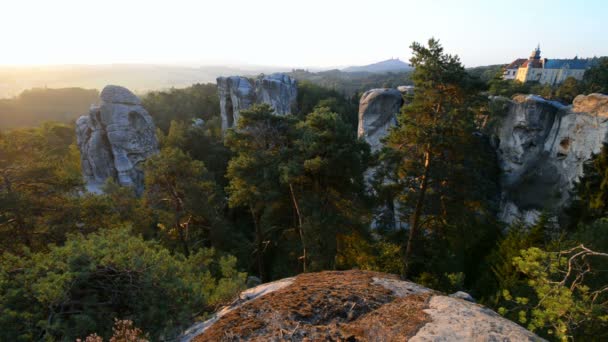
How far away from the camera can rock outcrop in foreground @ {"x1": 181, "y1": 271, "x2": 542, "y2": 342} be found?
156 inches

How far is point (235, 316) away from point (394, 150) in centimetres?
705

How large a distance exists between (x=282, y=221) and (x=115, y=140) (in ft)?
57.5

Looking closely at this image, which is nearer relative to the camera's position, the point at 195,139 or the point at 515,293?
the point at 515,293

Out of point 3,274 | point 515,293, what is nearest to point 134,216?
point 3,274

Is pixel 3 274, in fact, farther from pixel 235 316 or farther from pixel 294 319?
pixel 294 319

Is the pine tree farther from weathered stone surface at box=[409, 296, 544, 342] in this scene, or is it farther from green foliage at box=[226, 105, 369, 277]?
weathered stone surface at box=[409, 296, 544, 342]

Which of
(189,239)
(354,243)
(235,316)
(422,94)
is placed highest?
(422,94)

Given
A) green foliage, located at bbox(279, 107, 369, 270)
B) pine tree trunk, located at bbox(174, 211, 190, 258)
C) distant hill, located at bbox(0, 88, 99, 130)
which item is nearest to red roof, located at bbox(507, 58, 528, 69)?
green foliage, located at bbox(279, 107, 369, 270)

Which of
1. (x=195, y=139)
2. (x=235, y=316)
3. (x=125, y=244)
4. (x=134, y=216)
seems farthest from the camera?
(x=195, y=139)

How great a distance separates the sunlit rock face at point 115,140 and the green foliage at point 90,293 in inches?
846

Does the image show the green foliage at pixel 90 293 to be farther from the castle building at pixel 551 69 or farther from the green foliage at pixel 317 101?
the castle building at pixel 551 69

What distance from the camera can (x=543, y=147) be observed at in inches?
819

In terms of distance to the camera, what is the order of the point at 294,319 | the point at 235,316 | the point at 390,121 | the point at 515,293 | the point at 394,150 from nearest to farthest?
the point at 294,319 → the point at 235,316 → the point at 394,150 → the point at 515,293 → the point at 390,121

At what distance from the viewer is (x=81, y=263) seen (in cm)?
450
